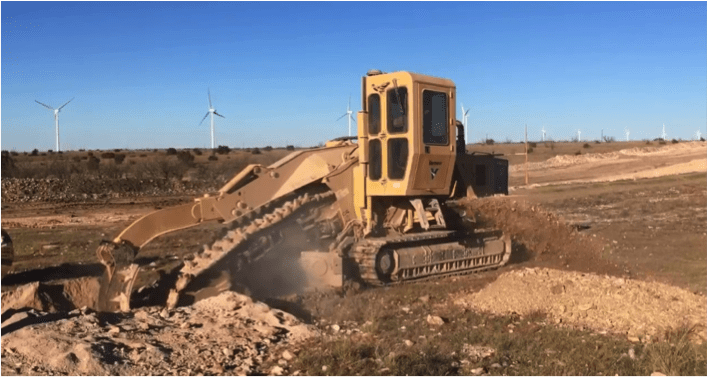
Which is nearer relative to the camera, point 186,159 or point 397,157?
point 397,157

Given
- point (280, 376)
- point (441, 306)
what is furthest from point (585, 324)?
point (280, 376)

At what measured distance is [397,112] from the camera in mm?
12617

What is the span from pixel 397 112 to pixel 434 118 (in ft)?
2.51

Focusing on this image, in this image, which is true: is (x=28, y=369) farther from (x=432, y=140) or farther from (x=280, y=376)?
(x=432, y=140)

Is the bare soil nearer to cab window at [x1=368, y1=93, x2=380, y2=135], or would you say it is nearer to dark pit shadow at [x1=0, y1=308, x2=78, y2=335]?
dark pit shadow at [x1=0, y1=308, x2=78, y2=335]

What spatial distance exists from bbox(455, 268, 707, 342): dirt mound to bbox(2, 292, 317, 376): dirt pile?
128 inches

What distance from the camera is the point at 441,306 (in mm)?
10797

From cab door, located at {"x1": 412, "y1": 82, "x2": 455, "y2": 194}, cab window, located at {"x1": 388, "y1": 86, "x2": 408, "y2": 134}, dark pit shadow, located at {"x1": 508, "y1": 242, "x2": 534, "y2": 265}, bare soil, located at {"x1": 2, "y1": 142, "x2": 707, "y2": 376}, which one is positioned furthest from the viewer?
dark pit shadow, located at {"x1": 508, "y1": 242, "x2": 534, "y2": 265}

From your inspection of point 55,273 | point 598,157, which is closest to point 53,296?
point 55,273

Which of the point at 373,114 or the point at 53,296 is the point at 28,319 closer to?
the point at 53,296

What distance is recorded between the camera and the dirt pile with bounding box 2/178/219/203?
33250 mm

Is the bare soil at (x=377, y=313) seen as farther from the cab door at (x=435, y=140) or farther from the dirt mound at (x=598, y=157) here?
Answer: the dirt mound at (x=598, y=157)

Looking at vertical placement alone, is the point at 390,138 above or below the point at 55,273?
above

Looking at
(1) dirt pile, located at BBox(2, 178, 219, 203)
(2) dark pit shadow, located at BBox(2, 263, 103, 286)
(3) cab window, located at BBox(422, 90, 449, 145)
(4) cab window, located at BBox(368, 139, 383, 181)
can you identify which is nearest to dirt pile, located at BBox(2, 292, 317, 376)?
(4) cab window, located at BBox(368, 139, 383, 181)
